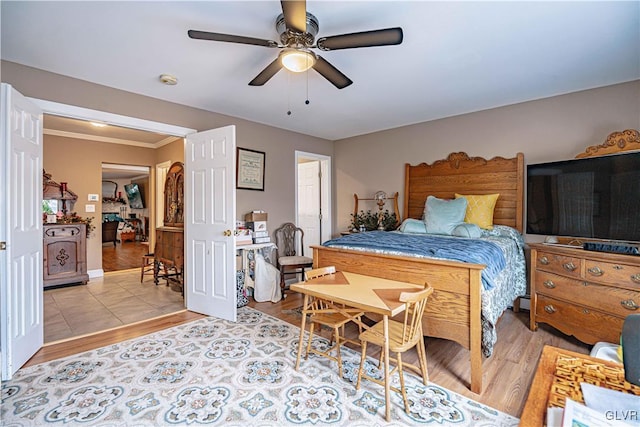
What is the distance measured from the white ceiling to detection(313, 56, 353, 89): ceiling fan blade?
0.85 ft

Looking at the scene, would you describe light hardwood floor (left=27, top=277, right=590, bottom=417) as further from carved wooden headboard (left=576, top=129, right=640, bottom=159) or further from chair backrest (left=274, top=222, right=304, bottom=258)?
carved wooden headboard (left=576, top=129, right=640, bottom=159)

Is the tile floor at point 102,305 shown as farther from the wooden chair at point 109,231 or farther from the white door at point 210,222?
the wooden chair at point 109,231

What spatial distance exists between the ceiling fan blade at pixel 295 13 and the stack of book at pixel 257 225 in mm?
2768

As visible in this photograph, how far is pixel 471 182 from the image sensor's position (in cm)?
391

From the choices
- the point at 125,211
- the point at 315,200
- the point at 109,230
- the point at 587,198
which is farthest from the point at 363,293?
the point at 125,211

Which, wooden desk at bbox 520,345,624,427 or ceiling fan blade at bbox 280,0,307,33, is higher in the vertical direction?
ceiling fan blade at bbox 280,0,307,33

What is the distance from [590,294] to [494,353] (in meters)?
0.94

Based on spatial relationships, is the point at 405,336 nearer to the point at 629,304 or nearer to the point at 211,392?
the point at 211,392

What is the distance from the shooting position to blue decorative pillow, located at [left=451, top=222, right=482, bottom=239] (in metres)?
3.17

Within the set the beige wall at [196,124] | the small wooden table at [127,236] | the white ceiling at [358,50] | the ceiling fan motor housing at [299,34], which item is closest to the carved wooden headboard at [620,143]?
the white ceiling at [358,50]

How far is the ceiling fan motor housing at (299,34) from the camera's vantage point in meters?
1.87

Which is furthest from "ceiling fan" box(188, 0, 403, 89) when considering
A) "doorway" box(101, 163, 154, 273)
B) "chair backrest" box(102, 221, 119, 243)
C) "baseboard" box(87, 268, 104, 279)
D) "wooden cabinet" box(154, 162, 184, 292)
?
"chair backrest" box(102, 221, 119, 243)

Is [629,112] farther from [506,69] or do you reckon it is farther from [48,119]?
[48,119]

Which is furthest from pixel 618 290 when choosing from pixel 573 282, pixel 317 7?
pixel 317 7
